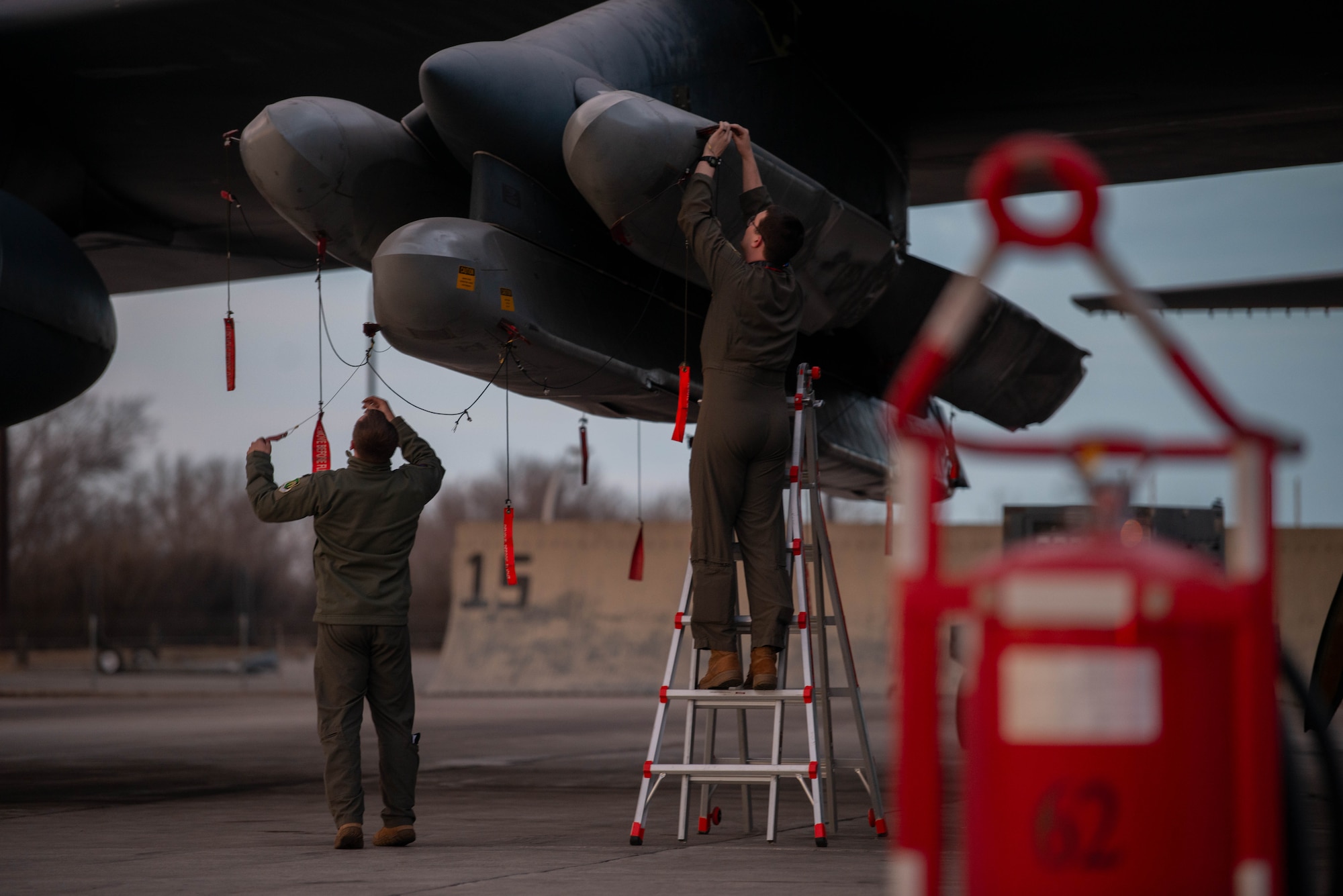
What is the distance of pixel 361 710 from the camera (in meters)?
6.07

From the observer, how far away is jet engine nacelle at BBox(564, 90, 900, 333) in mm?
6719

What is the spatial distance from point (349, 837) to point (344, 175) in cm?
359

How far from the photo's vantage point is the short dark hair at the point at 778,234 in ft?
19.9

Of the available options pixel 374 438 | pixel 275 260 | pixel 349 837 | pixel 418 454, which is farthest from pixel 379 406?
pixel 275 260

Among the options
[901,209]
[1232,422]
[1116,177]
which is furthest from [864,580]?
[1232,422]

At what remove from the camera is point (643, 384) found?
7906mm

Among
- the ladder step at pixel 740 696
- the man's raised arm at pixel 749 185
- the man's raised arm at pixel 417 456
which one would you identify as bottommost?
the ladder step at pixel 740 696

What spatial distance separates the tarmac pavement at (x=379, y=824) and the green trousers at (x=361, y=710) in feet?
0.73

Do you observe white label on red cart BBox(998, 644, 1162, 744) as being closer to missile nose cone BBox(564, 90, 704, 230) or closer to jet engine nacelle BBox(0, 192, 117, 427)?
missile nose cone BBox(564, 90, 704, 230)

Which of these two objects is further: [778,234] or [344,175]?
[344,175]

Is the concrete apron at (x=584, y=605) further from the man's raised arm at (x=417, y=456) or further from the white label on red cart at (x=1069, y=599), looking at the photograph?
the white label on red cart at (x=1069, y=599)

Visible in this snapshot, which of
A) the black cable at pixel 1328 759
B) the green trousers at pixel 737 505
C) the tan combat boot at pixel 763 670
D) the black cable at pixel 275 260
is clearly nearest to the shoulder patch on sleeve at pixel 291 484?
the green trousers at pixel 737 505

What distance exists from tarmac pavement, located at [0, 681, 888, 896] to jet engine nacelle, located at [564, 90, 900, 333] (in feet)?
9.37

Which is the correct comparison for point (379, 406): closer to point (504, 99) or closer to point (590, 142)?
point (590, 142)
